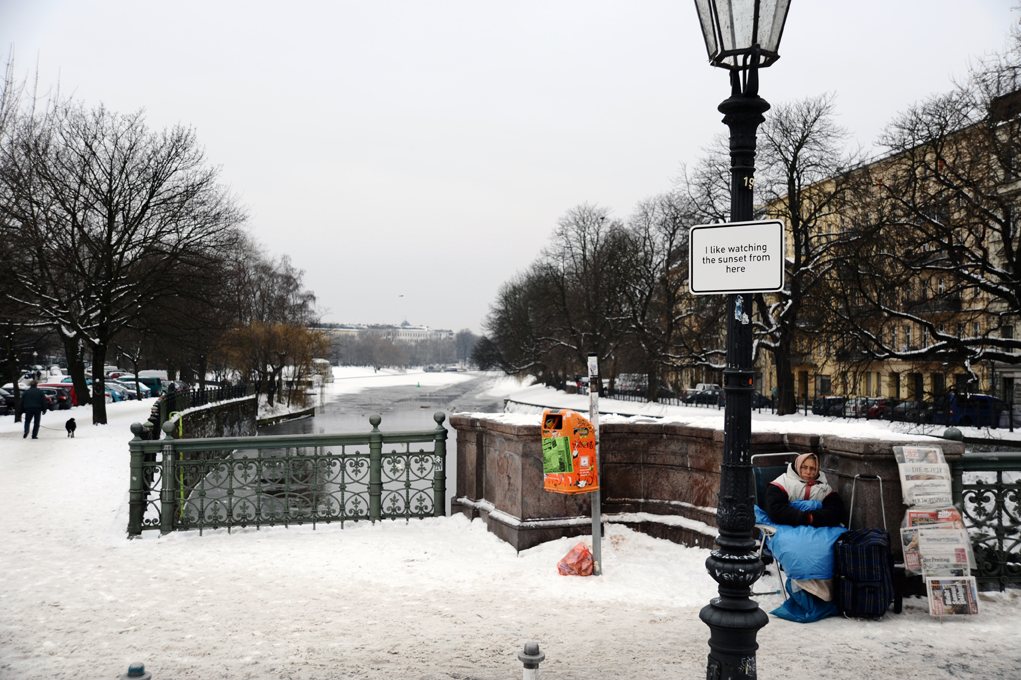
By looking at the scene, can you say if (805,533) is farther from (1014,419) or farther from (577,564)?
(1014,419)

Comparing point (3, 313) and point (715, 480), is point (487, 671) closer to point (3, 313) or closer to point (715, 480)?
point (715, 480)

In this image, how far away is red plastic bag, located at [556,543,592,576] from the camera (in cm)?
687

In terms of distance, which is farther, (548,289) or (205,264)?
(548,289)

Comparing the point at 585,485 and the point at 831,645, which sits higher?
the point at 585,485

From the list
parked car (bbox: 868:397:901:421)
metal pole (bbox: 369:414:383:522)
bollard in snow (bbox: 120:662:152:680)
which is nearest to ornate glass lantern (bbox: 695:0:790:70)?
bollard in snow (bbox: 120:662:152:680)

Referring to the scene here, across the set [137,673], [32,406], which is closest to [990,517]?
[137,673]

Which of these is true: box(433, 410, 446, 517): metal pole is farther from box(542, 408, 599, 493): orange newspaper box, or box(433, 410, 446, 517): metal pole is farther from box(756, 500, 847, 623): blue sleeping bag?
box(756, 500, 847, 623): blue sleeping bag

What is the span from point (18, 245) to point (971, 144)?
24943 millimetres

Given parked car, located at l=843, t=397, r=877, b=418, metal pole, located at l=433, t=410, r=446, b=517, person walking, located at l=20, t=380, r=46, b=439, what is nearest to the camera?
metal pole, located at l=433, t=410, r=446, b=517

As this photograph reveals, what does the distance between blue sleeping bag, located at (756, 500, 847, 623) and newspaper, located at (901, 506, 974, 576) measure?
0.54m

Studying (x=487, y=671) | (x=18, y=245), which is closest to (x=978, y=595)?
(x=487, y=671)

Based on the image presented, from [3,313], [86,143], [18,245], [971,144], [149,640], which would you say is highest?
[86,143]

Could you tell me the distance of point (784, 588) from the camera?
5.91 m

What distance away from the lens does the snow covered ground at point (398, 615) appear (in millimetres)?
4891
